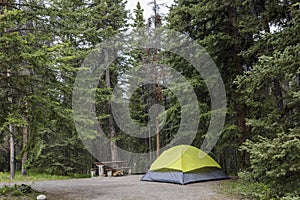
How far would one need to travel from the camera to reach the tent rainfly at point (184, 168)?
838 cm

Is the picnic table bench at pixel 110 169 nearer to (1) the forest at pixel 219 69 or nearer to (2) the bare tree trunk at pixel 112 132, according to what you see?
(2) the bare tree trunk at pixel 112 132

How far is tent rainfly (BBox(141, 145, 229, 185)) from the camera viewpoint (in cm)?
838

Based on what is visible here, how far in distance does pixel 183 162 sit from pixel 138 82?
28.0ft

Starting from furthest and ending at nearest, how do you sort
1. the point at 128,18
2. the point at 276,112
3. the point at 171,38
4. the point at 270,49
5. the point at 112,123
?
the point at 128,18, the point at 112,123, the point at 171,38, the point at 270,49, the point at 276,112

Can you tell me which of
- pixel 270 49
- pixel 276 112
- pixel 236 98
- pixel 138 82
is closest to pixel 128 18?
pixel 138 82

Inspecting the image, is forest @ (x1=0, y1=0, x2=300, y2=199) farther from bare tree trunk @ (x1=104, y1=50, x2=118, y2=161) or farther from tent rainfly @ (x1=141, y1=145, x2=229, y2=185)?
bare tree trunk @ (x1=104, y1=50, x2=118, y2=161)

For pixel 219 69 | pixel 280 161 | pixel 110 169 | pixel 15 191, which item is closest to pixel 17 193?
pixel 15 191

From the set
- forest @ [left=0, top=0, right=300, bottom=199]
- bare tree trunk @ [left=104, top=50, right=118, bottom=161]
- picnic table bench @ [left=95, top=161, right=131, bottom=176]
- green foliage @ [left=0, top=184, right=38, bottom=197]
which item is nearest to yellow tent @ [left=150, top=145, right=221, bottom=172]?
forest @ [left=0, top=0, right=300, bottom=199]

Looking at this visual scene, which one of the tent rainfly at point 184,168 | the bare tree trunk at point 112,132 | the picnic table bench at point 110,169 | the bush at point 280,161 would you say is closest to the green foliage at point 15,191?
the tent rainfly at point 184,168

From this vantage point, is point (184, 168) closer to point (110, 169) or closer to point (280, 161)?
point (280, 161)

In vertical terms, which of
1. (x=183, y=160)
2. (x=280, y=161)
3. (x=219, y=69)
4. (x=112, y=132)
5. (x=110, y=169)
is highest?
(x=219, y=69)

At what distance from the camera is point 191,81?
8.61 metres

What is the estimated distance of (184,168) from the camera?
8445 mm

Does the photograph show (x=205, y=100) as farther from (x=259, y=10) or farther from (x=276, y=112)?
(x=276, y=112)
